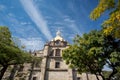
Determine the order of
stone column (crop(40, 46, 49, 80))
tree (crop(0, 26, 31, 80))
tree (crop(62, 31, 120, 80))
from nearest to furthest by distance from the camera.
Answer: tree (crop(62, 31, 120, 80)), tree (crop(0, 26, 31, 80)), stone column (crop(40, 46, 49, 80))

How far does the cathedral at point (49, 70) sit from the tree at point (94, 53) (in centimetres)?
1464

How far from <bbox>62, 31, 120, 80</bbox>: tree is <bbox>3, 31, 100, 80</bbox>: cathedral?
1464 cm

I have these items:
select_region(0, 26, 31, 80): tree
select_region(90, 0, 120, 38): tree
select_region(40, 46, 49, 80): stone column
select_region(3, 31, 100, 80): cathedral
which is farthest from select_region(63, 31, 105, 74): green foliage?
select_region(40, 46, 49, 80): stone column

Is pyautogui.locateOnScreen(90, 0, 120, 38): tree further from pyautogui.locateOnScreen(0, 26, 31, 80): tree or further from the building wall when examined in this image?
the building wall

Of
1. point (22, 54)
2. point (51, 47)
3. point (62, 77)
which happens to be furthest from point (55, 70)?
point (22, 54)

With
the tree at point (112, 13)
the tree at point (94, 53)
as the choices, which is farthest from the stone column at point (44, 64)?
the tree at point (112, 13)

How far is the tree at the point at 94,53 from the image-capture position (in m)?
17.1

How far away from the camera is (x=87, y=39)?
766 inches

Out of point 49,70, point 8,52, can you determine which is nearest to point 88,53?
point 8,52

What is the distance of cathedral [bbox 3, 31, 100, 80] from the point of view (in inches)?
1329

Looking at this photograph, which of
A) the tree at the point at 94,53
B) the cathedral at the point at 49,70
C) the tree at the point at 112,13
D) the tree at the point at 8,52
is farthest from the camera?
the cathedral at the point at 49,70

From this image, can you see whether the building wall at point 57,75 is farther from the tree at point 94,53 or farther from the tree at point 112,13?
the tree at point 112,13

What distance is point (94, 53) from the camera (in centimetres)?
1739

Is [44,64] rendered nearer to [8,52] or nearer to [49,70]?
[49,70]
